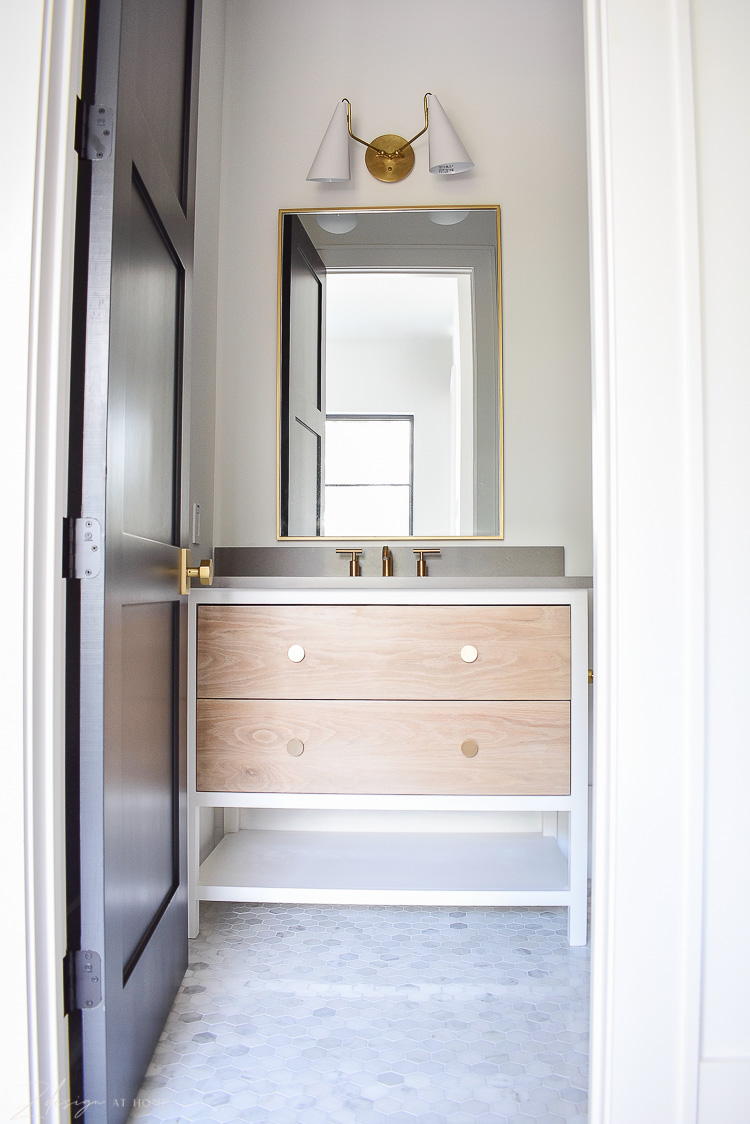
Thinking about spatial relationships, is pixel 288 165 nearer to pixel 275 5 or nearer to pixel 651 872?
pixel 275 5

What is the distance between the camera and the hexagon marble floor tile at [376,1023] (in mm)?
1175

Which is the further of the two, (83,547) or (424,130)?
(424,130)

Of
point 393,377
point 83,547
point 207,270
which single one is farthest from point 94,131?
point 393,377

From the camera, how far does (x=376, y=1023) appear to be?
4.59 ft

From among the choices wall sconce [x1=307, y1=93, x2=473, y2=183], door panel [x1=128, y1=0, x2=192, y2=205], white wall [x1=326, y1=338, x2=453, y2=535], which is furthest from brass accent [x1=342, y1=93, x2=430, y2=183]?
door panel [x1=128, y1=0, x2=192, y2=205]

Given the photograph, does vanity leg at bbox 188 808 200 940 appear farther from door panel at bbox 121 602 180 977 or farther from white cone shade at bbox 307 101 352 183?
white cone shade at bbox 307 101 352 183

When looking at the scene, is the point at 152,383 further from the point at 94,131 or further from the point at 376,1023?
the point at 376,1023

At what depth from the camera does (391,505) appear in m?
2.27

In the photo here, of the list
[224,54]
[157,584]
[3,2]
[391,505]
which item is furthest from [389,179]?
[157,584]

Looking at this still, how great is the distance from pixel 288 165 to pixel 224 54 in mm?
414

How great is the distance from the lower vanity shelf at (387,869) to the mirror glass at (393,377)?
0.92m

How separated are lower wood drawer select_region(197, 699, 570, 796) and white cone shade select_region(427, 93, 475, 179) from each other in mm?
1633

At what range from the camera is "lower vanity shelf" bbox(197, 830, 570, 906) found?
5.57 ft

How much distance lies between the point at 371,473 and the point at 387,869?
114 centimetres
